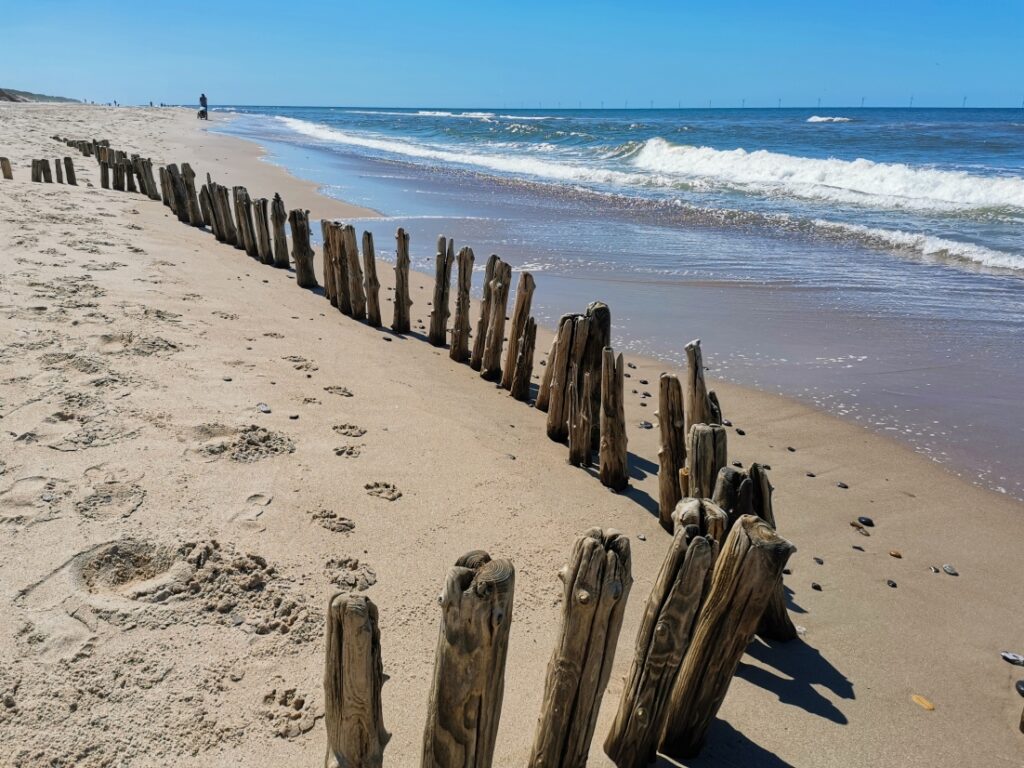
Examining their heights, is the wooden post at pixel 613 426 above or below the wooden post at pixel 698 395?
below

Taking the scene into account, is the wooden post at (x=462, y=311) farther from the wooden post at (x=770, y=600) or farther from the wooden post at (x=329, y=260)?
the wooden post at (x=770, y=600)

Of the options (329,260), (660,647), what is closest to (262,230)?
(329,260)

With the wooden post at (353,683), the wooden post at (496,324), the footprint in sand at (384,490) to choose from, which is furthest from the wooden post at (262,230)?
the wooden post at (353,683)

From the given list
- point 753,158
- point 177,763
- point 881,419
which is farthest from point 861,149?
point 177,763

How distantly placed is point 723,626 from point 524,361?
13.0 ft

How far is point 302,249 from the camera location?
984cm

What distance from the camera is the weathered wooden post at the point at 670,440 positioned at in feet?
15.4

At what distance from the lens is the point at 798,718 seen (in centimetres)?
333

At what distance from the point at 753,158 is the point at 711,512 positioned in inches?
1152

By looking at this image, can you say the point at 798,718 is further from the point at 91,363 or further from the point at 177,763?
the point at 91,363

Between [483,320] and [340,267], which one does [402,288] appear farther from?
[483,320]

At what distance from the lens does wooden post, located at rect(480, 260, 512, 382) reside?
6809mm

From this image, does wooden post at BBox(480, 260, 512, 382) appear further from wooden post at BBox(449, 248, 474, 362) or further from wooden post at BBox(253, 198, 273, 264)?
wooden post at BBox(253, 198, 273, 264)

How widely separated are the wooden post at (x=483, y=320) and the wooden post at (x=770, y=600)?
3.69 meters
